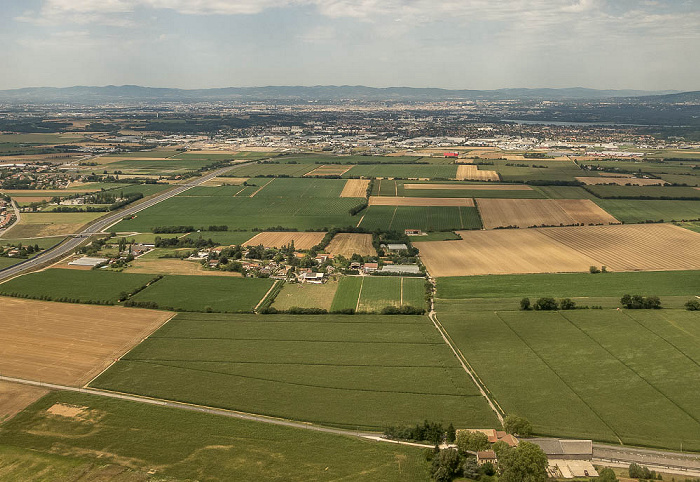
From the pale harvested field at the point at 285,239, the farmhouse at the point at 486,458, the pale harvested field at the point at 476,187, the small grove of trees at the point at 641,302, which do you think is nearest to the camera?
the farmhouse at the point at 486,458

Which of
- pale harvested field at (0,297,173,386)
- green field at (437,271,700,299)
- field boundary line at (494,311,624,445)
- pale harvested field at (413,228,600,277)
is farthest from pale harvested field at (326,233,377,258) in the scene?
pale harvested field at (0,297,173,386)

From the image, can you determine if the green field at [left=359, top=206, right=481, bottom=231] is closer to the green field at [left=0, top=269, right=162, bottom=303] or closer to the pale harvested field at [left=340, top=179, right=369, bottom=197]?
the pale harvested field at [left=340, top=179, right=369, bottom=197]

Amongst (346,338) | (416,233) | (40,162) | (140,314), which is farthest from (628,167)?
(40,162)

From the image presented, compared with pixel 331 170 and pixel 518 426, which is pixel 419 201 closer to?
pixel 331 170

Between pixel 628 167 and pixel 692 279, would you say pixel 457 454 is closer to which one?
pixel 692 279

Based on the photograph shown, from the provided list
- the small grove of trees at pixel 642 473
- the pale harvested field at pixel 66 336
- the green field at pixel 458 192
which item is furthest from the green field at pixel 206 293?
the green field at pixel 458 192

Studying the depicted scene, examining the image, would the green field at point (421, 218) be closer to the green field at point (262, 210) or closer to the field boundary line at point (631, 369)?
the green field at point (262, 210)
